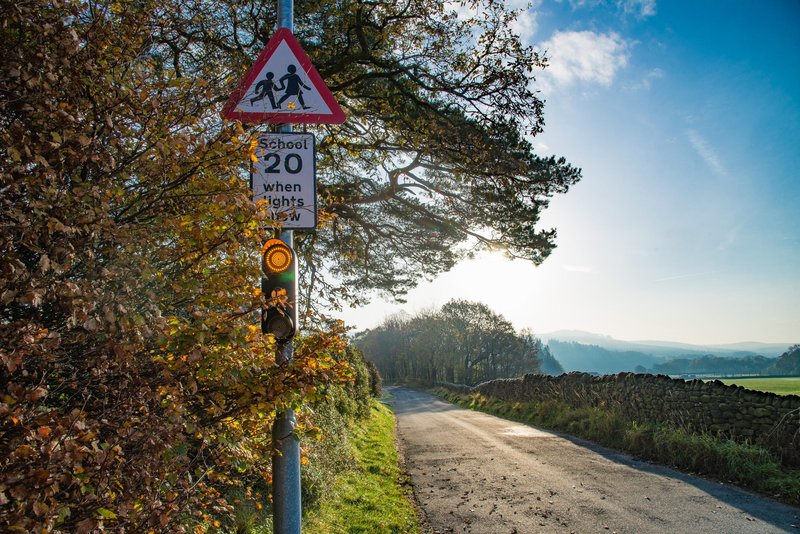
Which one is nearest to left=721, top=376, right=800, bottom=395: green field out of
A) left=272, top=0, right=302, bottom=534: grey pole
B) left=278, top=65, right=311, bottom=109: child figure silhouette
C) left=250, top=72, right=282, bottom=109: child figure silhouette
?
left=272, top=0, right=302, bottom=534: grey pole

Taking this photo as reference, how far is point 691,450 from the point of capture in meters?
9.04

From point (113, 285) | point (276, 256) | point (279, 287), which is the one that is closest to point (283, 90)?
point (276, 256)

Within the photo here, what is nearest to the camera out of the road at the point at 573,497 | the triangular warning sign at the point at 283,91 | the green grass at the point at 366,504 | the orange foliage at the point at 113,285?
the orange foliage at the point at 113,285

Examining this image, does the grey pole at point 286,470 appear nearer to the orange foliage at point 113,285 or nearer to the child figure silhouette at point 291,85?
the orange foliage at point 113,285

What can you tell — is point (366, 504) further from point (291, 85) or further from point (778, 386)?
point (778, 386)

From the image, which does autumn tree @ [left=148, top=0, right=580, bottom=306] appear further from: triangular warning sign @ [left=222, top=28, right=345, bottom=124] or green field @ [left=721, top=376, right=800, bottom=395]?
green field @ [left=721, top=376, right=800, bottom=395]

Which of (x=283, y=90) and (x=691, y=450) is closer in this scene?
(x=283, y=90)

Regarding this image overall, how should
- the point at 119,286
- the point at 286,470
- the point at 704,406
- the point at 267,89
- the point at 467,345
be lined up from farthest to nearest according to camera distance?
the point at 467,345, the point at 704,406, the point at 267,89, the point at 286,470, the point at 119,286

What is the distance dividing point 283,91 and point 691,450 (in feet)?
32.7

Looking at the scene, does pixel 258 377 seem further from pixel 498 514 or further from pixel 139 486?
pixel 498 514

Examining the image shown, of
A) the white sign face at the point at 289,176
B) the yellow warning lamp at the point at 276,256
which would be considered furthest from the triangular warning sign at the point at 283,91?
the yellow warning lamp at the point at 276,256

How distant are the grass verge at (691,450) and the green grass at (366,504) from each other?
5477 mm

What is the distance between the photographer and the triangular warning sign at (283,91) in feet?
10.6

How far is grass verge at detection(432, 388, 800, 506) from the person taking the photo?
24.0 ft
